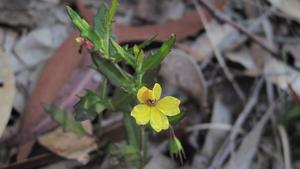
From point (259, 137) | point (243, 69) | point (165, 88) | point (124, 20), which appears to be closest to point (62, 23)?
point (124, 20)

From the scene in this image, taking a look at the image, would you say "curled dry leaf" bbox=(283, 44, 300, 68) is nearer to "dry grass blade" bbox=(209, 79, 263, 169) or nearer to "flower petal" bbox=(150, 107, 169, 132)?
"dry grass blade" bbox=(209, 79, 263, 169)

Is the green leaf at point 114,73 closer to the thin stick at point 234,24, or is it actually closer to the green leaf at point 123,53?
the green leaf at point 123,53

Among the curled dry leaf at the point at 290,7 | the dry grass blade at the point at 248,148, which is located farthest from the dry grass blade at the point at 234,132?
the curled dry leaf at the point at 290,7

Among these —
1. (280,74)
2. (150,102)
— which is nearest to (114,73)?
(150,102)

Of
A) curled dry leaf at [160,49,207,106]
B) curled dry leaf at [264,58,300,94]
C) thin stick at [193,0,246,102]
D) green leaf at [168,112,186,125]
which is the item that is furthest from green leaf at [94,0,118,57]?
curled dry leaf at [264,58,300,94]

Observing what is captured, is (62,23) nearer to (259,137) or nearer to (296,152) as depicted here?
(259,137)

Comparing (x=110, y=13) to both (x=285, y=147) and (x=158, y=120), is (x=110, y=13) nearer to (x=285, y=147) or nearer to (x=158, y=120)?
(x=158, y=120)
